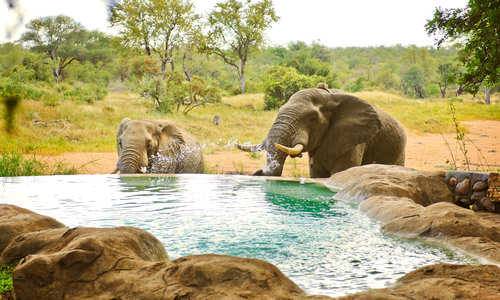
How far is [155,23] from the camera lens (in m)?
36.3

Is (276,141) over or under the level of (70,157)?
over

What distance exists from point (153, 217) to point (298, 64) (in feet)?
123

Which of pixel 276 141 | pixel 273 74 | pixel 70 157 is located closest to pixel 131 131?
pixel 276 141

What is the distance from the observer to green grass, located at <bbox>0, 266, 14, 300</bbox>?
200 centimetres

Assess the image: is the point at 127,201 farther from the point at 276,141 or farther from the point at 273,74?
the point at 273,74

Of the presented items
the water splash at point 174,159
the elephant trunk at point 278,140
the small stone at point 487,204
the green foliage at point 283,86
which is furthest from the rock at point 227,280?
the green foliage at point 283,86

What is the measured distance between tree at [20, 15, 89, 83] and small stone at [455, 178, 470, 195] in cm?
3526

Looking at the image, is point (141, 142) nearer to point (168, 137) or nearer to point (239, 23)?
point (168, 137)

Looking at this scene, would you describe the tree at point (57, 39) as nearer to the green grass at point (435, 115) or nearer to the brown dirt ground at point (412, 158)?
the brown dirt ground at point (412, 158)

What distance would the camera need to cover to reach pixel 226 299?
1569 mm

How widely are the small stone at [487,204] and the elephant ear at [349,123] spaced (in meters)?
3.15

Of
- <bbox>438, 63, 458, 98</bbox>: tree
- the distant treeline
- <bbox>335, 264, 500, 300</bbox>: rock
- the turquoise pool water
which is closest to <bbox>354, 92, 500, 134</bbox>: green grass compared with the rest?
the distant treeline

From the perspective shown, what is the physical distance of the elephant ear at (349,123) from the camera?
740 centimetres

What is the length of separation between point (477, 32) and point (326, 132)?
2.70 meters
